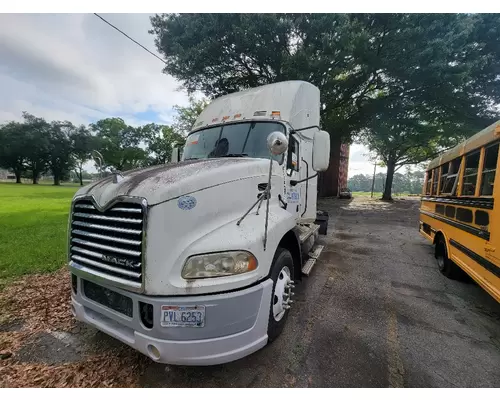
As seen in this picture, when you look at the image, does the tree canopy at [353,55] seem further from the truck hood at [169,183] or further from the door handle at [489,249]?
the truck hood at [169,183]

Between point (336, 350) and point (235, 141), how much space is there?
2.99 meters

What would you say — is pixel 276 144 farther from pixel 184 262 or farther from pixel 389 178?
pixel 389 178

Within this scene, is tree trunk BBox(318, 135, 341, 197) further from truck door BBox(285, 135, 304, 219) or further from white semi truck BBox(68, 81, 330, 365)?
white semi truck BBox(68, 81, 330, 365)

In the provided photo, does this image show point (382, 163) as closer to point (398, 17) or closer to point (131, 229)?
point (398, 17)

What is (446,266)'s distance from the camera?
16.5ft

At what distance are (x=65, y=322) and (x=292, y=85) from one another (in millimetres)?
4911

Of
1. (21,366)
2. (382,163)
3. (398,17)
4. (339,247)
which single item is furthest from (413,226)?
(382,163)

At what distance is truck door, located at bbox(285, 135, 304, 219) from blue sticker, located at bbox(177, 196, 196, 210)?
1767mm

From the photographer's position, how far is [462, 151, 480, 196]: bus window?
4.02 m

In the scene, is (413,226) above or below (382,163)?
below

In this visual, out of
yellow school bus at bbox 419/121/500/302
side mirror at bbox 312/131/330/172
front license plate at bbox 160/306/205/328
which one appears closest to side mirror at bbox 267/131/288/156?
front license plate at bbox 160/306/205/328

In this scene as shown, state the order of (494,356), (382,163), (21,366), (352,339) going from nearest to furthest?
(21,366) < (494,356) < (352,339) < (382,163)

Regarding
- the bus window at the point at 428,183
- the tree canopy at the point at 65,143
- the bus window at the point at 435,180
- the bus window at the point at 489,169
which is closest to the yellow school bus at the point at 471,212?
the bus window at the point at 489,169

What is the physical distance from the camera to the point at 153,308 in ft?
6.61
